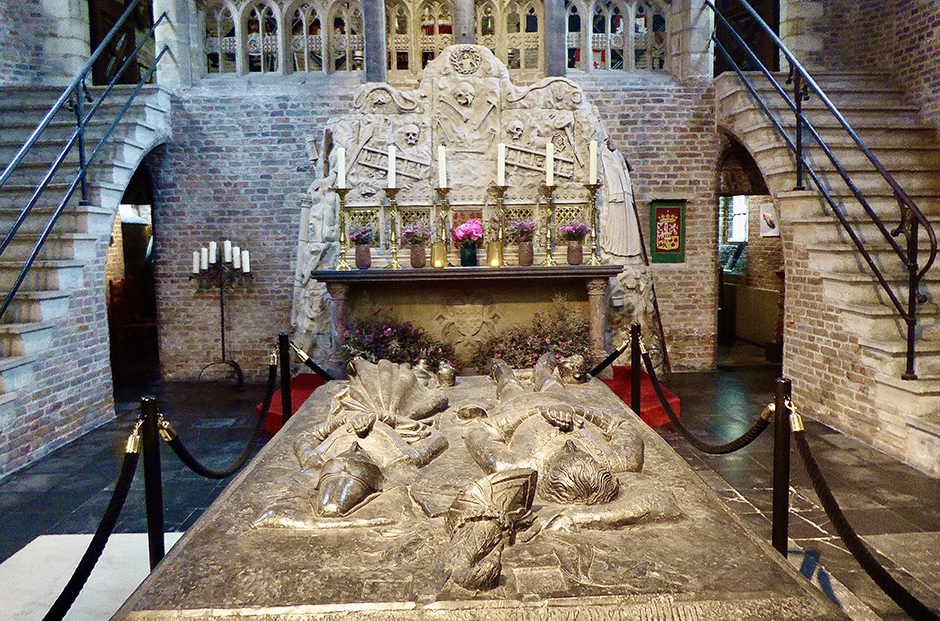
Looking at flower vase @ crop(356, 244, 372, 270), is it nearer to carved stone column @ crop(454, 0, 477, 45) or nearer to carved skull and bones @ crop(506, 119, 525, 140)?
carved skull and bones @ crop(506, 119, 525, 140)

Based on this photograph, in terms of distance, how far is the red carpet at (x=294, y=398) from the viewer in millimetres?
5699

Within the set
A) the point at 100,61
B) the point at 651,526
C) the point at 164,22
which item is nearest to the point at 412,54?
the point at 164,22

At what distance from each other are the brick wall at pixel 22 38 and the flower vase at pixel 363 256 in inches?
215

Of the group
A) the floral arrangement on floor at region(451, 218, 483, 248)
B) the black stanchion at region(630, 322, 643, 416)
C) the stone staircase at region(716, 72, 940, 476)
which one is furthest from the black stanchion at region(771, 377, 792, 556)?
the floral arrangement on floor at region(451, 218, 483, 248)

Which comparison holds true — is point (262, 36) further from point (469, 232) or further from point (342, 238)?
point (469, 232)

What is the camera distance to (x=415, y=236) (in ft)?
21.2

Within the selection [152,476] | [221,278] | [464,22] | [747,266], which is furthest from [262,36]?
[747,266]

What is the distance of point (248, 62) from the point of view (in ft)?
28.4

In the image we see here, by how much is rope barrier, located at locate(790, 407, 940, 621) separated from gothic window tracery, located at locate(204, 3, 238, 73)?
27.3 feet

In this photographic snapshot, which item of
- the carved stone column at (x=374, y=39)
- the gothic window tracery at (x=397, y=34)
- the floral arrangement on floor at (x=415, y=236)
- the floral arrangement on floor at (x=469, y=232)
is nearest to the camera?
the floral arrangement on floor at (x=469, y=232)

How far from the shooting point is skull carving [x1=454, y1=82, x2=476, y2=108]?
6902 mm

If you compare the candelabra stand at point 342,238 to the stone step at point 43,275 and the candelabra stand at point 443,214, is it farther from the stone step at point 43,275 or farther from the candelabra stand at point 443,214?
the stone step at point 43,275

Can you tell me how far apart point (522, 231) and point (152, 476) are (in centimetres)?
451

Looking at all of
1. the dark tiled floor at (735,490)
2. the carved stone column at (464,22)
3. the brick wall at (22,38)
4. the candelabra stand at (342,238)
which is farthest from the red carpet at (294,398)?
the brick wall at (22,38)
